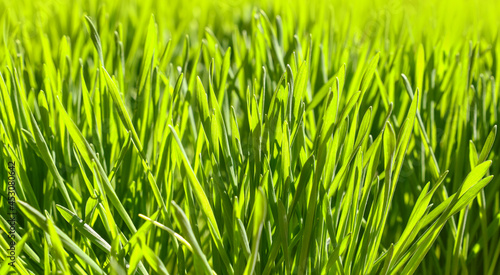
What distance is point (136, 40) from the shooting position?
1.01 meters

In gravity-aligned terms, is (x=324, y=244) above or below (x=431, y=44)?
below

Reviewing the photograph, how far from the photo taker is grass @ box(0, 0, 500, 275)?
1.55 feet

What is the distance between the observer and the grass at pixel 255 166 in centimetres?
47

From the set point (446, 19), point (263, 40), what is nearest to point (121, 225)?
point (263, 40)

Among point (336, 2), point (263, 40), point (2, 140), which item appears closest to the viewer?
point (2, 140)

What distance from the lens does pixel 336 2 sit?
56.7 inches

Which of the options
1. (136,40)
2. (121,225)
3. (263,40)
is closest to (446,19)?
(263,40)

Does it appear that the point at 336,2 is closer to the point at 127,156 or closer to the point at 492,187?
the point at 492,187

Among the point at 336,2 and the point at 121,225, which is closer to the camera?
the point at 121,225

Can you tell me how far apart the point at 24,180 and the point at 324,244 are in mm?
363

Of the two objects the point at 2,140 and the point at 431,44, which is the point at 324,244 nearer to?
the point at 2,140

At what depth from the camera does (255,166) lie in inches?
19.9

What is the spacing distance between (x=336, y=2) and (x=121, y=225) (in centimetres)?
110

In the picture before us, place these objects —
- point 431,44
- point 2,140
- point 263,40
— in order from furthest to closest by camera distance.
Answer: point 431,44
point 263,40
point 2,140
